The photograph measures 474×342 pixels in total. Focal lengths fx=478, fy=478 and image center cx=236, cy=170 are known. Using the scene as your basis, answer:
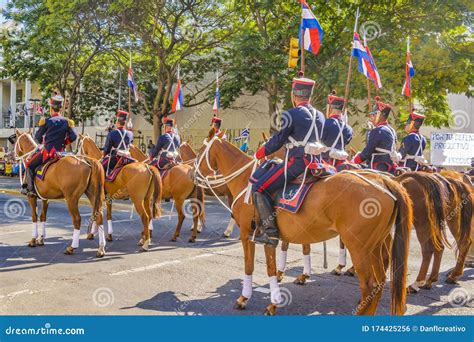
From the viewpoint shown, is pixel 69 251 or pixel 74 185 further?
pixel 74 185

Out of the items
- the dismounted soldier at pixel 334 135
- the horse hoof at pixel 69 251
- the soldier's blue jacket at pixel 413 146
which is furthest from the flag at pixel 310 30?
the horse hoof at pixel 69 251

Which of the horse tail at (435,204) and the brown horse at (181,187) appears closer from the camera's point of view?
the horse tail at (435,204)

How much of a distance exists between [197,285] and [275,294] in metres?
1.72

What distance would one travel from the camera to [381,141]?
28.6 feet

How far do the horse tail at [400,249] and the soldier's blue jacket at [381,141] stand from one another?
11.2 feet

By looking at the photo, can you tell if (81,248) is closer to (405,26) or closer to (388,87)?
(388,87)

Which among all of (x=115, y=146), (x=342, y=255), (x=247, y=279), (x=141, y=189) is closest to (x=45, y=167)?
(x=115, y=146)

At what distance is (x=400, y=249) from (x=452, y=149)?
998cm

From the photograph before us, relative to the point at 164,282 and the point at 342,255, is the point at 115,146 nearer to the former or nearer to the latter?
the point at 164,282

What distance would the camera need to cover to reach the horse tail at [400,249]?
5.32m

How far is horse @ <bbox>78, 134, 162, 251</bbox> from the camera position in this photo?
33.9 ft

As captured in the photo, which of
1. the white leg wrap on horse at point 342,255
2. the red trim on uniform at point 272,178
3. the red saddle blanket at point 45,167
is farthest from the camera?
the red saddle blanket at point 45,167

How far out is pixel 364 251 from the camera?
533 cm

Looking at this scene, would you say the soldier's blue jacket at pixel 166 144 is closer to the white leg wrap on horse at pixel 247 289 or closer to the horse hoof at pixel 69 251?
the horse hoof at pixel 69 251
